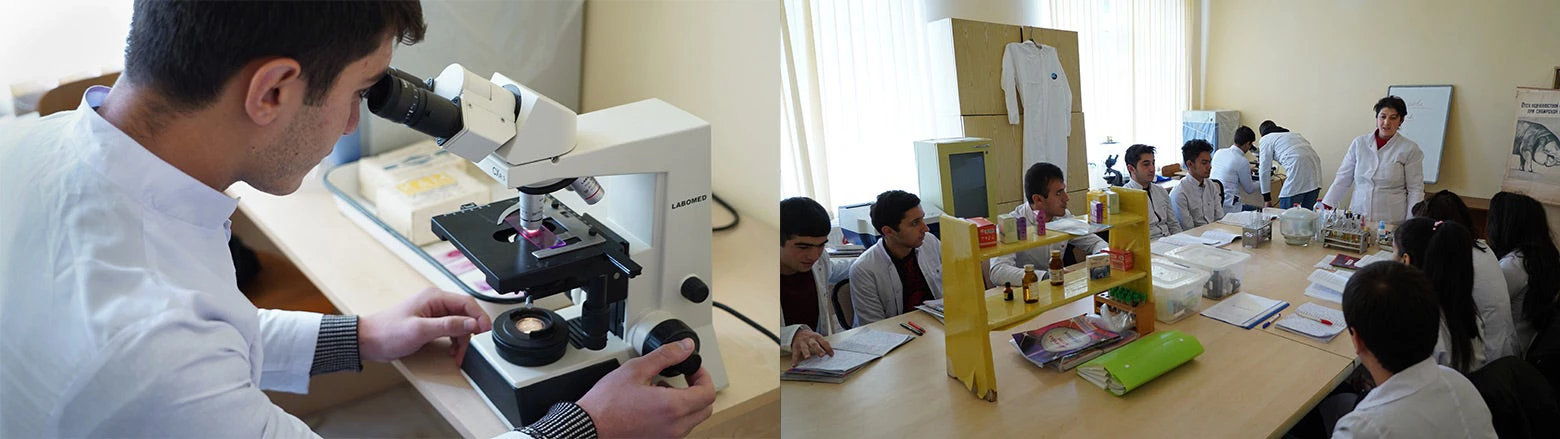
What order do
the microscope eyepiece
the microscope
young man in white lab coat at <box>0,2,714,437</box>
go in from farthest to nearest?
the microscope → the microscope eyepiece → young man in white lab coat at <box>0,2,714,437</box>

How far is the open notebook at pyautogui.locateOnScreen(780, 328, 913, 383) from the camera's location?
21.9 inches

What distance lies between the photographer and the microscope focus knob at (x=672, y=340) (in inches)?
42.4

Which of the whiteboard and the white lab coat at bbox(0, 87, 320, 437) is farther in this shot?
the white lab coat at bbox(0, 87, 320, 437)

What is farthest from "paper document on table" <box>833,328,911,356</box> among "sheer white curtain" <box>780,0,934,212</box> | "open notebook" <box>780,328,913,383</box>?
"sheer white curtain" <box>780,0,934,212</box>

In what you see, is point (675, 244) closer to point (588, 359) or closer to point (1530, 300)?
point (588, 359)

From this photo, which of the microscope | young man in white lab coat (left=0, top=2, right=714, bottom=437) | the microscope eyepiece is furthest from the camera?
the microscope

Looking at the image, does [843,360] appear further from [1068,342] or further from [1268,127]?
[1268,127]

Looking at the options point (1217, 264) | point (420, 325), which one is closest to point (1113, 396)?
point (1217, 264)

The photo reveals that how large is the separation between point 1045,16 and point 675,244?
2.24 feet

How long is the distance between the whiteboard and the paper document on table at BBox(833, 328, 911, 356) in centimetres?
36

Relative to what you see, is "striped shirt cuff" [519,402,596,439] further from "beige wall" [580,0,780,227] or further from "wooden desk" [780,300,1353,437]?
"wooden desk" [780,300,1353,437]

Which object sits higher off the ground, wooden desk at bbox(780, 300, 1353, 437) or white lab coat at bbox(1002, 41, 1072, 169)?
white lab coat at bbox(1002, 41, 1072, 169)

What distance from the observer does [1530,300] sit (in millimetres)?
493

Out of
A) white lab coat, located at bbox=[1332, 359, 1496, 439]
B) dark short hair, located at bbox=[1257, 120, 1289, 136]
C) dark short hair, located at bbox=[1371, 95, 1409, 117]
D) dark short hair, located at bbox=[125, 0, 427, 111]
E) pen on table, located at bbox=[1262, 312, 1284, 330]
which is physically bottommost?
white lab coat, located at bbox=[1332, 359, 1496, 439]
